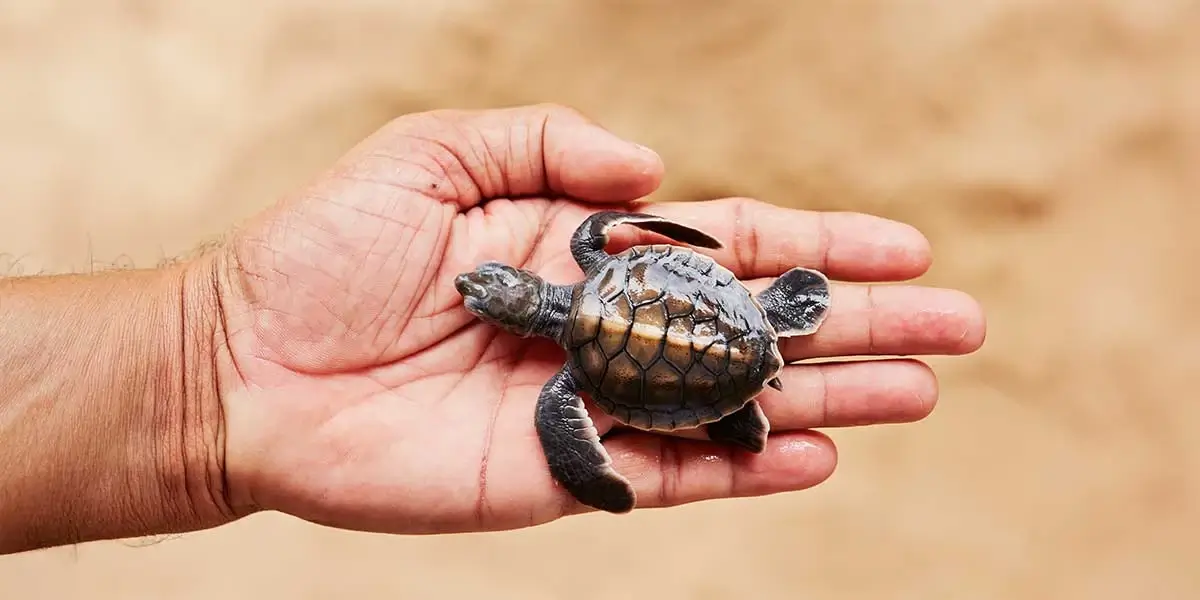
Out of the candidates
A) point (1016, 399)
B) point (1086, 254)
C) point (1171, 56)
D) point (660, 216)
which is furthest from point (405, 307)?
point (1171, 56)

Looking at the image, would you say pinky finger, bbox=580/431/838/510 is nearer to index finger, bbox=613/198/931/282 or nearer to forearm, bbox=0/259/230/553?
index finger, bbox=613/198/931/282

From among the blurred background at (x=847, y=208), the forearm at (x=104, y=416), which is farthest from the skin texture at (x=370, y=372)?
the blurred background at (x=847, y=208)

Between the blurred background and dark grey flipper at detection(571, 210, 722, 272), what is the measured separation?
897mm

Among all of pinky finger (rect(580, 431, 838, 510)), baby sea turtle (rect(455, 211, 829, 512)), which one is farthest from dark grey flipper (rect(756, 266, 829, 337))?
pinky finger (rect(580, 431, 838, 510))

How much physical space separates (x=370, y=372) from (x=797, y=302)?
1.01 metres

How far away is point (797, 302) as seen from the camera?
1.91 metres

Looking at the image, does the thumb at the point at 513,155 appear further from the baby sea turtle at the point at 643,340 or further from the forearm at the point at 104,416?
the forearm at the point at 104,416

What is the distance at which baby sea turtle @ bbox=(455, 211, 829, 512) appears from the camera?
68.8 inches

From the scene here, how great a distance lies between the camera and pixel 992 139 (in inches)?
105

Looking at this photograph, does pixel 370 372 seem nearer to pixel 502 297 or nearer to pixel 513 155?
pixel 502 297

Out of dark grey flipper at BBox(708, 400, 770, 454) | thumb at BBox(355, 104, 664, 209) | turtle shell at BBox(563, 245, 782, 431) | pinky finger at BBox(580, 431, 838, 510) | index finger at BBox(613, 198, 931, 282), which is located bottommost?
pinky finger at BBox(580, 431, 838, 510)

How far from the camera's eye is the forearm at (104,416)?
1821mm

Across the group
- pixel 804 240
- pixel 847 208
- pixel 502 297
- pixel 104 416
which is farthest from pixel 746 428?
pixel 104 416

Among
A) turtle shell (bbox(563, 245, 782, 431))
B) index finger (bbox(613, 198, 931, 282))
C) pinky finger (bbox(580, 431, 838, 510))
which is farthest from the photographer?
index finger (bbox(613, 198, 931, 282))
